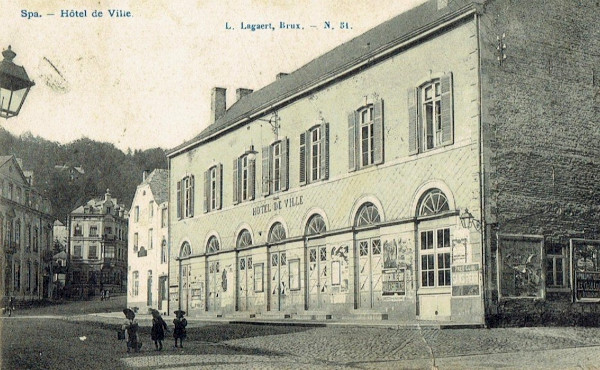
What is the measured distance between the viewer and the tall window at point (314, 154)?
24.1m

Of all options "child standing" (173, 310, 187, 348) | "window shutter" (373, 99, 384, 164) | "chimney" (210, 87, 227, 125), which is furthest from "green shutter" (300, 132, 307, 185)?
"chimney" (210, 87, 227, 125)

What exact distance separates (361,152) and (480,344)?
29.5 feet

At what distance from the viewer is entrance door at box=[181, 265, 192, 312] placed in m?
34.2

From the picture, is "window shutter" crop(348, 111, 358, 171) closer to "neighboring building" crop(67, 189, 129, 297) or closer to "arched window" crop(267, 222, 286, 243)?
"arched window" crop(267, 222, 286, 243)

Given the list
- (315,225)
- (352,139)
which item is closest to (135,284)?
(315,225)

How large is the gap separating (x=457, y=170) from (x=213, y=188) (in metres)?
16.0

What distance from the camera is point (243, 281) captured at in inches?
1160

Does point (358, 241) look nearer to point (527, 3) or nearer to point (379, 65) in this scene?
point (379, 65)

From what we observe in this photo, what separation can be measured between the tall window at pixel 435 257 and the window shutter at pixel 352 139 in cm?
392

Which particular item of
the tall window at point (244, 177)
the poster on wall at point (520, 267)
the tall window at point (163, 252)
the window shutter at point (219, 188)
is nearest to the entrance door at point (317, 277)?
the tall window at point (244, 177)

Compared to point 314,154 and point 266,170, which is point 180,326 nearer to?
point 314,154

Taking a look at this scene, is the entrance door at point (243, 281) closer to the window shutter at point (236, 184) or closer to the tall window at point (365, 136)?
the window shutter at point (236, 184)

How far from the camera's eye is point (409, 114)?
2028 centimetres

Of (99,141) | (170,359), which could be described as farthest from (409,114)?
(170,359)
